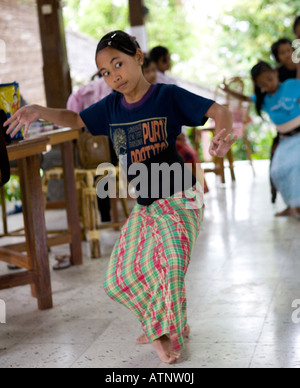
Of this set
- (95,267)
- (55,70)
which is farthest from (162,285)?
(55,70)

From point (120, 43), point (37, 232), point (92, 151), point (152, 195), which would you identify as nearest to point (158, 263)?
point (152, 195)

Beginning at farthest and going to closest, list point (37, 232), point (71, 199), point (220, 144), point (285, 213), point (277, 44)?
1. point (277, 44)
2. point (285, 213)
3. point (71, 199)
4. point (37, 232)
5. point (220, 144)

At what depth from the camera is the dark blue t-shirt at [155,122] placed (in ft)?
8.45

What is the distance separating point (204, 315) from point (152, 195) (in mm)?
772

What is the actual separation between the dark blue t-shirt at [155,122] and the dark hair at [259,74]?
2.54 m

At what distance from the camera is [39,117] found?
8.72 ft

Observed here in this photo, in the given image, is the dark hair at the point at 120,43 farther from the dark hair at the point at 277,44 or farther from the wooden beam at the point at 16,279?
the dark hair at the point at 277,44

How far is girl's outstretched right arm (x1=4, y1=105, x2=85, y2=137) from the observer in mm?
2607

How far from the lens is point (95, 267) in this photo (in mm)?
4285

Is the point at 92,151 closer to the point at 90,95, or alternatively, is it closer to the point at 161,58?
the point at 90,95

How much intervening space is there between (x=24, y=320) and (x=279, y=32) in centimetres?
787

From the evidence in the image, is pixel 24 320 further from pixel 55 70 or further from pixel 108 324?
pixel 55 70

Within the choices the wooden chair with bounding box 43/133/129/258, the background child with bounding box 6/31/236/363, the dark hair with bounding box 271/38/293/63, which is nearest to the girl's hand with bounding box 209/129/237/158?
the background child with bounding box 6/31/236/363

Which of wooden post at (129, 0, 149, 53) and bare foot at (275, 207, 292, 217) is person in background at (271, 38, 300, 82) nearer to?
bare foot at (275, 207, 292, 217)
